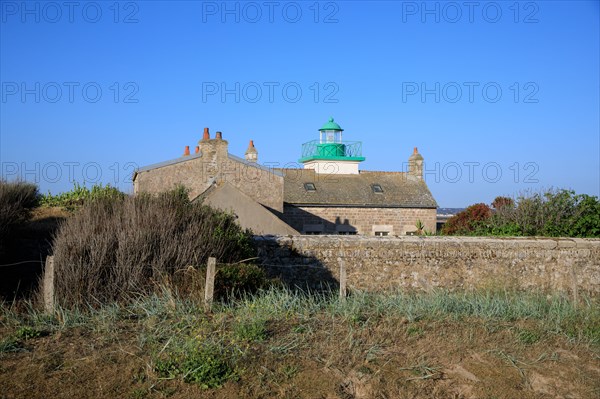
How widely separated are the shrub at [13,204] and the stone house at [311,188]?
3.64 meters

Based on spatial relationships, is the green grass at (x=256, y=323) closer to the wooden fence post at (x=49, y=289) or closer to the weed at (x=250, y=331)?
the weed at (x=250, y=331)

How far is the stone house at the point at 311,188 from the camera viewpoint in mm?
23172

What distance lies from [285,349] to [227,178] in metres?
17.7

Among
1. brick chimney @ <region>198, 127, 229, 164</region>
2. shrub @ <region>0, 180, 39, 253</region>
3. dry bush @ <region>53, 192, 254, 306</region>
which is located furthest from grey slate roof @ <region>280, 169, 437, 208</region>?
dry bush @ <region>53, 192, 254, 306</region>

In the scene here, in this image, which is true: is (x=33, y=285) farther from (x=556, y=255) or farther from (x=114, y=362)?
(x=556, y=255)

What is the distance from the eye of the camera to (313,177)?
32969 millimetres

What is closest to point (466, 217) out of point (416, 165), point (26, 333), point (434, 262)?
point (416, 165)

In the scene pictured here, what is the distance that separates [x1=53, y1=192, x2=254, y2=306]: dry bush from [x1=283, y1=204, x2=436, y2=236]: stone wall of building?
1822cm

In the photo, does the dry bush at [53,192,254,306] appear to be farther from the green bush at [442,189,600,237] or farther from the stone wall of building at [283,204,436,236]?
the stone wall of building at [283,204,436,236]

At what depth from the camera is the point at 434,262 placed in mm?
14484

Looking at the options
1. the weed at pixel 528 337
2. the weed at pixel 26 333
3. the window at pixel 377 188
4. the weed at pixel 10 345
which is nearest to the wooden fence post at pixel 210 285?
the weed at pixel 26 333

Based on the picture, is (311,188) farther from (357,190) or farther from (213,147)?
(213,147)

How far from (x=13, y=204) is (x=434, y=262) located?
10205 mm

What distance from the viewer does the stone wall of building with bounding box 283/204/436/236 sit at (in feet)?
97.8
